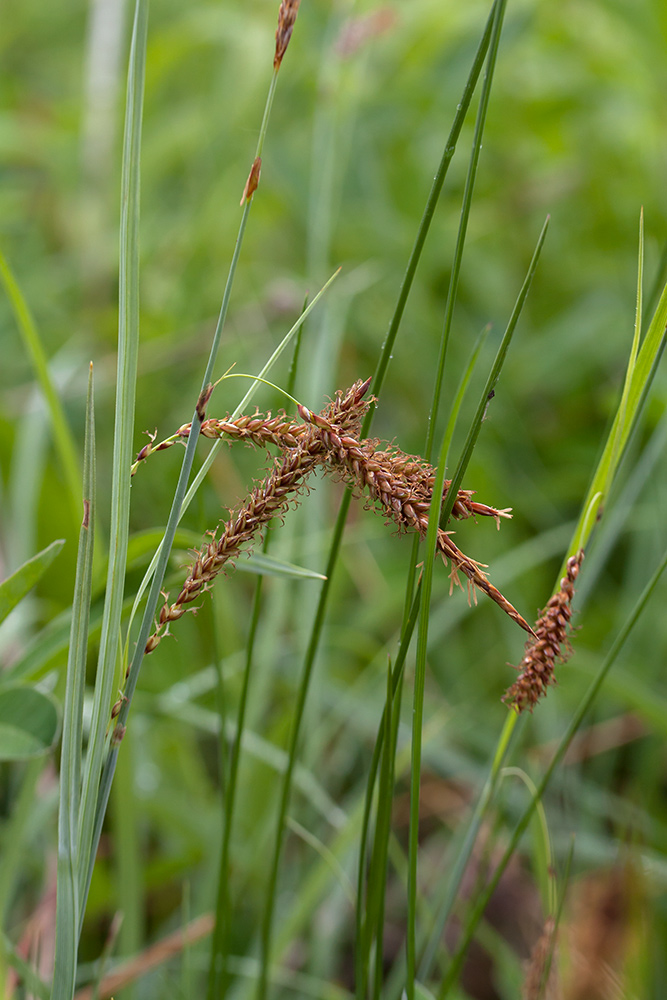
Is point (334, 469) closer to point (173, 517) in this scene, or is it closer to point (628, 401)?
point (173, 517)

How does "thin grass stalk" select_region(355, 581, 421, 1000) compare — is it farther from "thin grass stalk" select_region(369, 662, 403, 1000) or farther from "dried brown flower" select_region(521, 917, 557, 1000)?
"dried brown flower" select_region(521, 917, 557, 1000)

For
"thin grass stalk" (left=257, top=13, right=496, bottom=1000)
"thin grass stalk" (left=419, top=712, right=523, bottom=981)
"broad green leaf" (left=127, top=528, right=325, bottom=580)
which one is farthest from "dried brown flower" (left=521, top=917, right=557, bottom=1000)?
"broad green leaf" (left=127, top=528, right=325, bottom=580)

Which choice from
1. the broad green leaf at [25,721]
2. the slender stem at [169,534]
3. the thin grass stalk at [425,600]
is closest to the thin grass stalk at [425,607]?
the thin grass stalk at [425,600]

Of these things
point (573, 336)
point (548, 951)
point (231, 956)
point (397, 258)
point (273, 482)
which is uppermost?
point (397, 258)

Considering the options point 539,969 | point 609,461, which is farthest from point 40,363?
point 539,969

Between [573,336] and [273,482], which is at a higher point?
[573,336]

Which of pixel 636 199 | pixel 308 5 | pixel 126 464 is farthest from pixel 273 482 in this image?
pixel 308 5

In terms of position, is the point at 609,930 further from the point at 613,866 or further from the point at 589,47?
the point at 589,47
